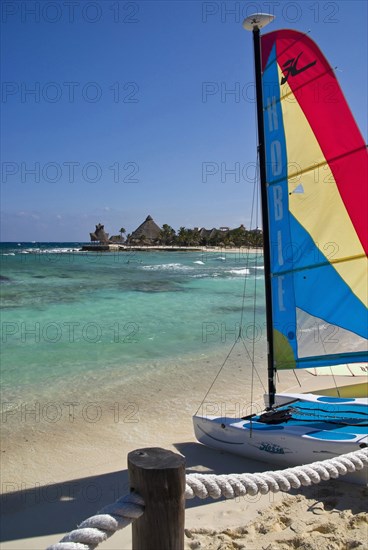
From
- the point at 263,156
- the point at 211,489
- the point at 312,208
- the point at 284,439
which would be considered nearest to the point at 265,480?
the point at 211,489

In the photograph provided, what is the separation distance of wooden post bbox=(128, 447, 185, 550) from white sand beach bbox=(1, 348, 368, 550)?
2213mm

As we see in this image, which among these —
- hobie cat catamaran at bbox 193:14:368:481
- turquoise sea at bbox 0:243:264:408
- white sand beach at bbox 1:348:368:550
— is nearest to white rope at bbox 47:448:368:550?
white sand beach at bbox 1:348:368:550

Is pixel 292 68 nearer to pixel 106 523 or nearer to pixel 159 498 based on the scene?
pixel 159 498

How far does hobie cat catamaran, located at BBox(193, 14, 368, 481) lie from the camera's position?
5672 millimetres

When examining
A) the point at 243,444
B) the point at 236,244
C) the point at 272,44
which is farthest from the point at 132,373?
the point at 236,244

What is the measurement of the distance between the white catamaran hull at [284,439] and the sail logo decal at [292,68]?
416 cm

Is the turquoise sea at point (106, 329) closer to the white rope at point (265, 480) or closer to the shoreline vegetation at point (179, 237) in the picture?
the white rope at point (265, 480)

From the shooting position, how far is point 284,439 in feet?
17.2

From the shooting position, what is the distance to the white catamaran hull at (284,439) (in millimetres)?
4879

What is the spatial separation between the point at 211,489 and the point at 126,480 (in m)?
3.21

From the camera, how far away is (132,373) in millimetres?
9766
